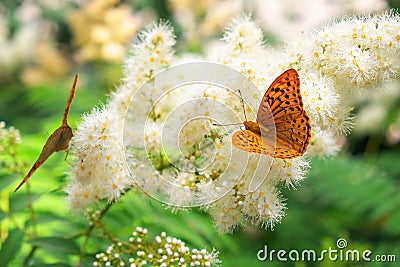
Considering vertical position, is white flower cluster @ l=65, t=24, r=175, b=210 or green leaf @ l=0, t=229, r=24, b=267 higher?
white flower cluster @ l=65, t=24, r=175, b=210

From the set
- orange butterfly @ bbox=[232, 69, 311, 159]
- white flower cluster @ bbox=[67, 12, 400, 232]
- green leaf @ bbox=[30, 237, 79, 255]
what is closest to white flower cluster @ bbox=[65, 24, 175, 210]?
white flower cluster @ bbox=[67, 12, 400, 232]

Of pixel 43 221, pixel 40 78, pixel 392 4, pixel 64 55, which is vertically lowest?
pixel 43 221

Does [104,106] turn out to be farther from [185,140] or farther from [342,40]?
[342,40]

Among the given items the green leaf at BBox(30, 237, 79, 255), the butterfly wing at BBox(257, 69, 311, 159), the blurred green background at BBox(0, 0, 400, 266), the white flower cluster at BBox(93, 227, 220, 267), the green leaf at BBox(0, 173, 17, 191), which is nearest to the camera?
the butterfly wing at BBox(257, 69, 311, 159)

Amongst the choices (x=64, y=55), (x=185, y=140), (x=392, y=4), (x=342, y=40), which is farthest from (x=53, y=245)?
(x=64, y=55)

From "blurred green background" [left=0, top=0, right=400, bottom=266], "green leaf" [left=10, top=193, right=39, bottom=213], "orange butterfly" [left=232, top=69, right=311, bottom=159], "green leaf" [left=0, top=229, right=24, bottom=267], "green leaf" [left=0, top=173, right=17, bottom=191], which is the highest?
"blurred green background" [left=0, top=0, right=400, bottom=266]

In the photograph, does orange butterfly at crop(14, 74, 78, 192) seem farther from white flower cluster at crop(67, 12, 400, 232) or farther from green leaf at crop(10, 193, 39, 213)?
green leaf at crop(10, 193, 39, 213)
